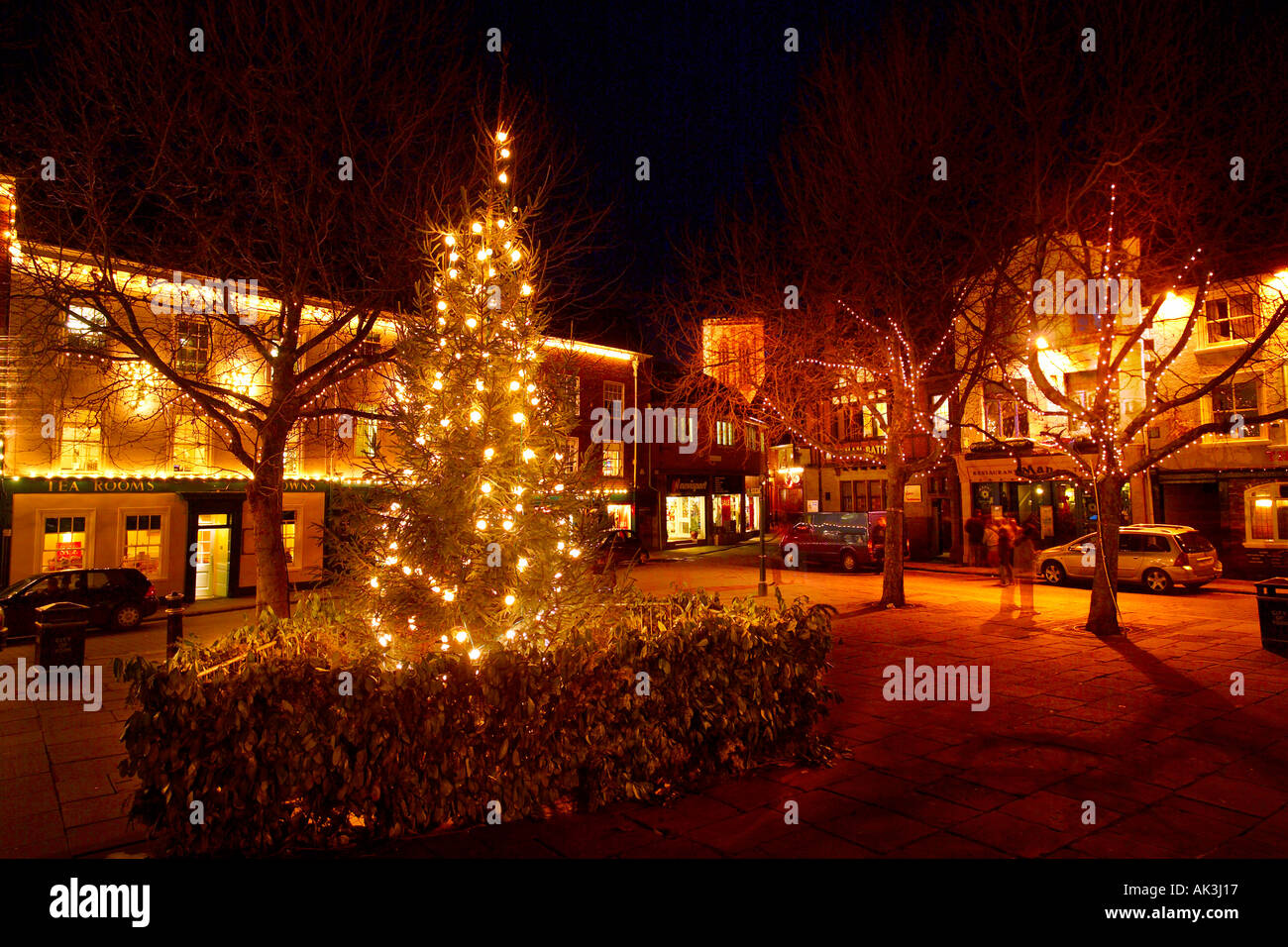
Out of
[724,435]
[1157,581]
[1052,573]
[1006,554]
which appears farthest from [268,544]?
[724,435]

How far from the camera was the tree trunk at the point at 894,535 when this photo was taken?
15117 mm

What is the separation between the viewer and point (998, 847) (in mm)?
4469

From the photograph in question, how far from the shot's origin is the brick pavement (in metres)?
4.59

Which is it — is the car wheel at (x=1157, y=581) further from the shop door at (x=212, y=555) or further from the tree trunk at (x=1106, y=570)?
the shop door at (x=212, y=555)

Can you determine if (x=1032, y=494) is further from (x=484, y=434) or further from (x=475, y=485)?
(x=475, y=485)

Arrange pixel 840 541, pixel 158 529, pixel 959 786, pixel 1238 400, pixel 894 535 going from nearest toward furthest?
1. pixel 959 786
2. pixel 894 535
3. pixel 158 529
4. pixel 1238 400
5. pixel 840 541

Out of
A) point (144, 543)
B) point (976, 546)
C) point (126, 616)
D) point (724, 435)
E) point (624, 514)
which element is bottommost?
point (126, 616)

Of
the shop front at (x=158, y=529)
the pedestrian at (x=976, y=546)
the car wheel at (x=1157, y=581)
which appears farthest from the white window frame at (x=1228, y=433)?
the shop front at (x=158, y=529)

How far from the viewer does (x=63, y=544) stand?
1769cm

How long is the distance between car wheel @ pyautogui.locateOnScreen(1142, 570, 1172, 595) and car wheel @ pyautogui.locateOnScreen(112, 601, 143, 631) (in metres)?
24.3

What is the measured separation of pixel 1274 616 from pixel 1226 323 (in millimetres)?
14931

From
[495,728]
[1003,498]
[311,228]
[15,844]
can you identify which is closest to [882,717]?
[495,728]

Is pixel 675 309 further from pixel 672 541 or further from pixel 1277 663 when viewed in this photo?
pixel 672 541

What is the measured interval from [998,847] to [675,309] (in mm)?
12378
